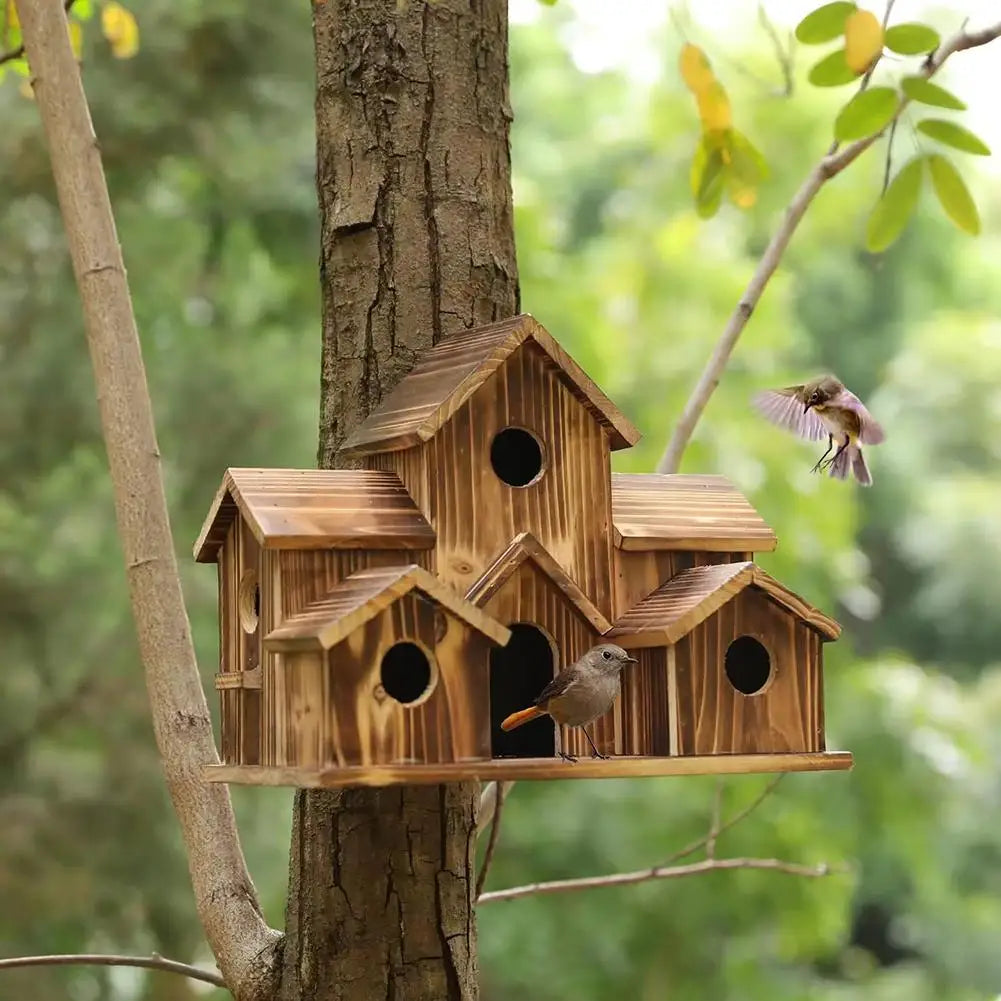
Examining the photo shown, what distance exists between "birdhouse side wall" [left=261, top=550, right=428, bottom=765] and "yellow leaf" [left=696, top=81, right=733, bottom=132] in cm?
70

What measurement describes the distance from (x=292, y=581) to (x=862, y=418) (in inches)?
25.2

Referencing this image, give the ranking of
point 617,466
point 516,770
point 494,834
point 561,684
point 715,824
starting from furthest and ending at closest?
point 617,466
point 715,824
point 494,834
point 561,684
point 516,770

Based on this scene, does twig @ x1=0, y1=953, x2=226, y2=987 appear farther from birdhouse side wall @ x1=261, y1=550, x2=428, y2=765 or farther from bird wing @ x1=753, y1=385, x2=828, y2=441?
bird wing @ x1=753, y1=385, x2=828, y2=441

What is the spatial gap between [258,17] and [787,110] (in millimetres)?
3775

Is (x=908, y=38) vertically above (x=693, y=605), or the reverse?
(x=908, y=38)

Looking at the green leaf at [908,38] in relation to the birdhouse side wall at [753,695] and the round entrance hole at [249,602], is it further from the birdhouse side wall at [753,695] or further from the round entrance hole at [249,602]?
the round entrance hole at [249,602]

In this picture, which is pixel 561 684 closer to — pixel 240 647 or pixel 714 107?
pixel 240 647

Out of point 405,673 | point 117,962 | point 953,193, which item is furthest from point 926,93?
point 117,962

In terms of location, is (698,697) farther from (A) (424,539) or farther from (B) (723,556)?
(A) (424,539)

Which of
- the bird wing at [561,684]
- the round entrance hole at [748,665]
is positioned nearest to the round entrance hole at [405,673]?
the bird wing at [561,684]

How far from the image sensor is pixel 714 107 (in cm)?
171

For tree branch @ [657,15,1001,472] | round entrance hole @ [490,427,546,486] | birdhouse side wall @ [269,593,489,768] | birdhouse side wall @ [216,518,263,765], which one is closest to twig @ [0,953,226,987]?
birdhouse side wall @ [216,518,263,765]

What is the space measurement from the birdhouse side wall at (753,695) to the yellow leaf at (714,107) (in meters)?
0.61

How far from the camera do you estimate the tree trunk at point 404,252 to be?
1487mm
